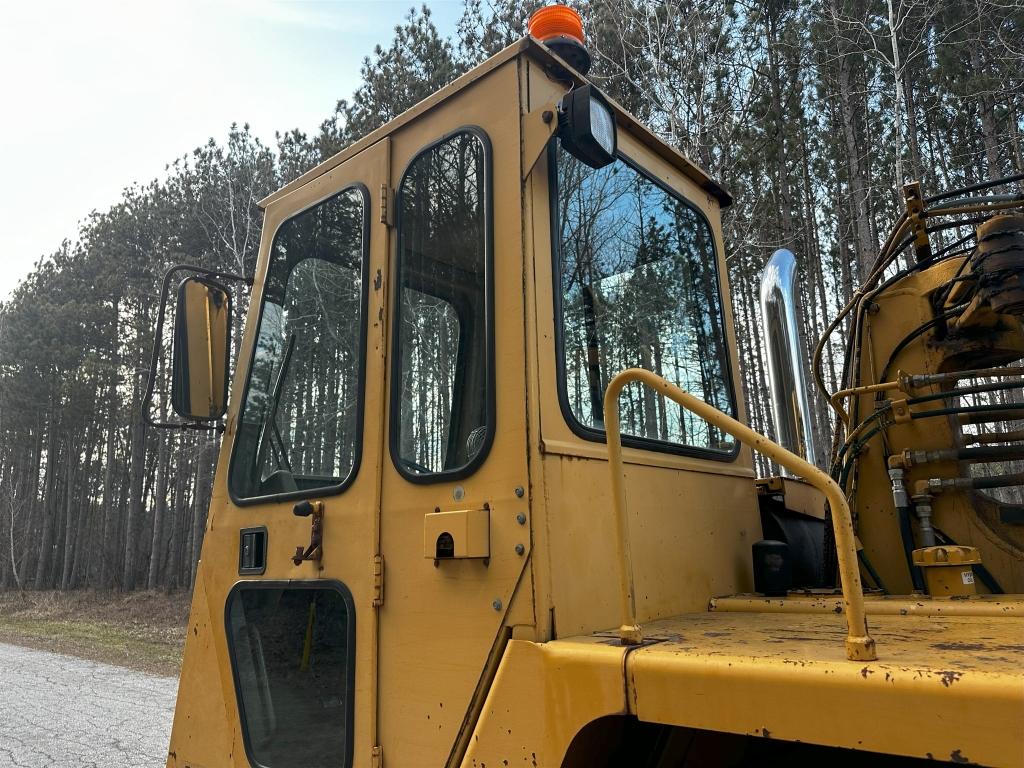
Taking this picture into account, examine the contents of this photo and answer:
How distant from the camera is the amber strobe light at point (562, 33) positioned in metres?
2.00

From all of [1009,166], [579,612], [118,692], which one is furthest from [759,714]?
[1009,166]

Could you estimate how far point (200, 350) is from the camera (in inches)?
94.1

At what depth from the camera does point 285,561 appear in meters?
2.05

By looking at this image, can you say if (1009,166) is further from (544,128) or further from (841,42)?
(544,128)

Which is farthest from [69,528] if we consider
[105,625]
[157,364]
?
[157,364]

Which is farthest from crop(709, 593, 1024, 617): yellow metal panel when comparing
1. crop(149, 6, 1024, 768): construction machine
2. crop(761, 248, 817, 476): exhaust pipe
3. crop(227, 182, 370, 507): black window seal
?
crop(227, 182, 370, 507): black window seal

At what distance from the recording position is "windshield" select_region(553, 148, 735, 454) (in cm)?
185

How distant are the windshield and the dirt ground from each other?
9221 mm

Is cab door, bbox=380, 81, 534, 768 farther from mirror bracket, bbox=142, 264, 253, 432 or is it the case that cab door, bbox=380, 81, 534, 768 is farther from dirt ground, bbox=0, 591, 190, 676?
dirt ground, bbox=0, 591, 190, 676

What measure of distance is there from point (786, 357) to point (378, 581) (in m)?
1.57

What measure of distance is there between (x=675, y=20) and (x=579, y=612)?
1111 cm

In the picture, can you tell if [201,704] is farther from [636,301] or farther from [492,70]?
[492,70]

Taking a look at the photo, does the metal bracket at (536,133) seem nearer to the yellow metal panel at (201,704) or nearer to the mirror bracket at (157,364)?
the mirror bracket at (157,364)

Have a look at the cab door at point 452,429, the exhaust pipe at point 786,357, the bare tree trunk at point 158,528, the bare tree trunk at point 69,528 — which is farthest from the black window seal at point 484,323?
the bare tree trunk at point 69,528
